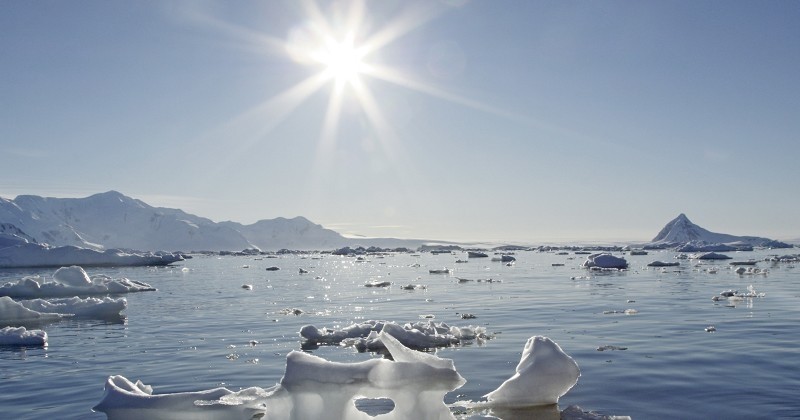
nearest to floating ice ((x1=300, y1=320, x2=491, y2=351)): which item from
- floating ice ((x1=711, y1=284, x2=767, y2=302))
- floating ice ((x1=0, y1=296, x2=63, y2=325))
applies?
floating ice ((x1=0, y1=296, x2=63, y2=325))

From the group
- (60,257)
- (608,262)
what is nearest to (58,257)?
(60,257)

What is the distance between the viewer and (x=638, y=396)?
783cm

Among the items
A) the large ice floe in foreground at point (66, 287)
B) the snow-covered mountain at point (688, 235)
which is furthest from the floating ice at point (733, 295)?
the snow-covered mountain at point (688, 235)

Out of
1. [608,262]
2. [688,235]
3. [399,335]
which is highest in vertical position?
[688,235]

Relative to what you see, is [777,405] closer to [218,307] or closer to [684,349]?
[684,349]

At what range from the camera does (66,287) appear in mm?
27984

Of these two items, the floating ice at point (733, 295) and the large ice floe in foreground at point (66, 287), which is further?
the large ice floe in foreground at point (66, 287)

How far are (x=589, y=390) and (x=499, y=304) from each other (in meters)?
12.0

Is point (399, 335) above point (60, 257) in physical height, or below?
below

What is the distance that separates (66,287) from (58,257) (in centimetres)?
3993

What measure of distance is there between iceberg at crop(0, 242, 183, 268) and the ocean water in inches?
1761

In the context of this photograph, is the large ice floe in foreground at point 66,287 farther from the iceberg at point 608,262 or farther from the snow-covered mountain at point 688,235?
the snow-covered mountain at point 688,235

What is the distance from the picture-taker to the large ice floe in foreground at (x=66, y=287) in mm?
27484

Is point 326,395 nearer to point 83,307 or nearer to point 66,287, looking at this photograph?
point 83,307
